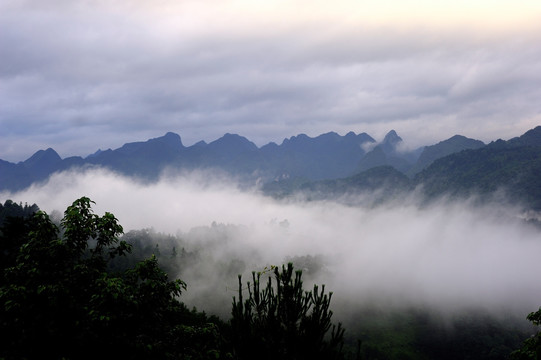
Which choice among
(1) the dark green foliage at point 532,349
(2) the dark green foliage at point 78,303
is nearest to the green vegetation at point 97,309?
(2) the dark green foliage at point 78,303

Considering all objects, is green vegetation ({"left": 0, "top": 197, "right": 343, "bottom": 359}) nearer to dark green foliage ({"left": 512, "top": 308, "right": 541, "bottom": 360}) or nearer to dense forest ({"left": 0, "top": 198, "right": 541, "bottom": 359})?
dense forest ({"left": 0, "top": 198, "right": 541, "bottom": 359})

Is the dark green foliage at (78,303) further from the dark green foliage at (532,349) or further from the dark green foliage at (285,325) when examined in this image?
the dark green foliage at (532,349)

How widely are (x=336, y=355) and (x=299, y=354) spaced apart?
1.51 m

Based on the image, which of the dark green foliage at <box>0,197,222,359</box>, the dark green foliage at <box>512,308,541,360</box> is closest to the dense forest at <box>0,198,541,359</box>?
the dark green foliage at <box>0,197,222,359</box>

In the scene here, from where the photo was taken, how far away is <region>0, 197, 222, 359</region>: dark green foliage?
12492 mm

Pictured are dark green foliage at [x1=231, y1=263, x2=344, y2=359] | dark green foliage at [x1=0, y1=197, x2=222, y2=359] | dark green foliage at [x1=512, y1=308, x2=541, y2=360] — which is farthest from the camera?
dark green foliage at [x1=512, y1=308, x2=541, y2=360]

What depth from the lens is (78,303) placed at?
43.5 feet

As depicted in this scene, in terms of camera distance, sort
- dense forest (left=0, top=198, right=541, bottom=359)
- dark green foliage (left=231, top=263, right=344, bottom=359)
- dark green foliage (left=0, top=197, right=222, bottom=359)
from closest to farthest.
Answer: dark green foliage (left=0, top=197, right=222, bottom=359) < dense forest (left=0, top=198, right=541, bottom=359) < dark green foliage (left=231, top=263, right=344, bottom=359)

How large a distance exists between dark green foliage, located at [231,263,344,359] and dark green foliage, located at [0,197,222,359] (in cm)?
184

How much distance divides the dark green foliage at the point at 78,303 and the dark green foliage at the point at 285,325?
184cm

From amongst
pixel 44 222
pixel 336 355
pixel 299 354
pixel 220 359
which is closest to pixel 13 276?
pixel 44 222

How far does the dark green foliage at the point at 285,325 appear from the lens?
14.0 meters

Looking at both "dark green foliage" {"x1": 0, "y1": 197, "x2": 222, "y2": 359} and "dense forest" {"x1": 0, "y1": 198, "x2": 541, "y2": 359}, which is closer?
"dark green foliage" {"x1": 0, "y1": 197, "x2": 222, "y2": 359}

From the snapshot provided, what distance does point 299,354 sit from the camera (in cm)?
1409
